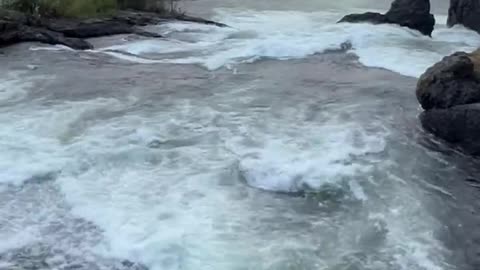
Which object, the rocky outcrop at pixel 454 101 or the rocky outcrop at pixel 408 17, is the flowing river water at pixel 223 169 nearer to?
the rocky outcrop at pixel 454 101

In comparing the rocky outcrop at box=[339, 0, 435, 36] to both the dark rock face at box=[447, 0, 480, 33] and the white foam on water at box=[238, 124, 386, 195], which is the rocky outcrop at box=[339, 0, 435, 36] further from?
the white foam on water at box=[238, 124, 386, 195]

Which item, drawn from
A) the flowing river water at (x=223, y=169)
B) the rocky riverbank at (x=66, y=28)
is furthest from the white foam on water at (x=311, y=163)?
the rocky riverbank at (x=66, y=28)

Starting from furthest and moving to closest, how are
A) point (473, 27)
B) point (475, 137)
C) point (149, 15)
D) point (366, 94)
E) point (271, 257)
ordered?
point (473, 27) → point (149, 15) → point (366, 94) → point (475, 137) → point (271, 257)

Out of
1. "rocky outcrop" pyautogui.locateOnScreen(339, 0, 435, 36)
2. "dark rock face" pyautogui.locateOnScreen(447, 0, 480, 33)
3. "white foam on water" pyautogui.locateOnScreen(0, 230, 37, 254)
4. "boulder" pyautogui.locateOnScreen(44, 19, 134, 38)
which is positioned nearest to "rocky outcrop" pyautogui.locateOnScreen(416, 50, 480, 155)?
"white foam on water" pyautogui.locateOnScreen(0, 230, 37, 254)

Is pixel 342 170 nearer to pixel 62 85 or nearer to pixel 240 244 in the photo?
pixel 240 244

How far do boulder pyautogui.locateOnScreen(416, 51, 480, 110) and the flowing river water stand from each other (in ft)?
1.62

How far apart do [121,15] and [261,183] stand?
1334 cm

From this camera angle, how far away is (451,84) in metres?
10.4

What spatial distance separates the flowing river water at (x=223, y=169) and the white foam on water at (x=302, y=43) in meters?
0.62

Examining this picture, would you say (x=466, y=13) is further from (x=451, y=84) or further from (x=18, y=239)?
(x=18, y=239)

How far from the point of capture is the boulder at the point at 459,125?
9586mm

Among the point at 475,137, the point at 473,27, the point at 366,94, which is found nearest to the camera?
the point at 475,137

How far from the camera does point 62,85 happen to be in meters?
12.9

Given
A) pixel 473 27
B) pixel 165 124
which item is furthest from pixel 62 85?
pixel 473 27
